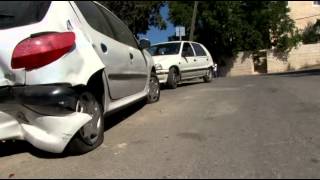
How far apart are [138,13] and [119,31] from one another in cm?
2899

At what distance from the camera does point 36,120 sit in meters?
5.96

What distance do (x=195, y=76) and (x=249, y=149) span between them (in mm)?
11153

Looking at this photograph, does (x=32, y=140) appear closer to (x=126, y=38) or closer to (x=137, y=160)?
(x=137, y=160)

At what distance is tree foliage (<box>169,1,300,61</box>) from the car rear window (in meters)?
35.4

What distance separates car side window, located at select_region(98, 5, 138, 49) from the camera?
8305mm

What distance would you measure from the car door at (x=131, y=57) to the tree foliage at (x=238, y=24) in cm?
3223

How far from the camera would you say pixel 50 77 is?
596 cm

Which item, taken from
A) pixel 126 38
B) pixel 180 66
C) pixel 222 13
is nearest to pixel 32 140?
pixel 126 38

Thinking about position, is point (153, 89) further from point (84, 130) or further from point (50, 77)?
point (50, 77)

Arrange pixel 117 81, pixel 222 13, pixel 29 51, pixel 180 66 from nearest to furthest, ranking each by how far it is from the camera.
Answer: pixel 29 51
pixel 117 81
pixel 180 66
pixel 222 13

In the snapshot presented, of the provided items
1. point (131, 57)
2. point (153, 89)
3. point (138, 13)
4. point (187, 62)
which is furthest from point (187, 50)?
point (138, 13)

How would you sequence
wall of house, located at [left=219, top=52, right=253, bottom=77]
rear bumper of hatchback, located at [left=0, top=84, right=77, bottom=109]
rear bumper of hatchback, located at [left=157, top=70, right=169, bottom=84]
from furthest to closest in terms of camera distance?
wall of house, located at [left=219, top=52, right=253, bottom=77], rear bumper of hatchback, located at [left=157, top=70, right=169, bottom=84], rear bumper of hatchback, located at [left=0, top=84, right=77, bottom=109]

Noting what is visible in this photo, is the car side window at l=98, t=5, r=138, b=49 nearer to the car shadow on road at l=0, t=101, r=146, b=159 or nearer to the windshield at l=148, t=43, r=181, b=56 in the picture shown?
the car shadow on road at l=0, t=101, r=146, b=159

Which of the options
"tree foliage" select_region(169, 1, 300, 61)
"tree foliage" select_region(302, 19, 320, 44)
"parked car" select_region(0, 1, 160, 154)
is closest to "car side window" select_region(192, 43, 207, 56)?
"parked car" select_region(0, 1, 160, 154)
